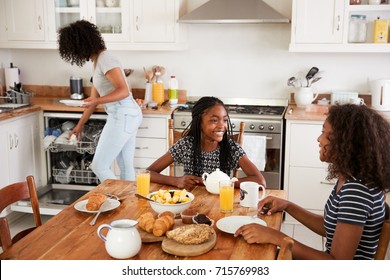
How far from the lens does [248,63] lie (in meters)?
3.96

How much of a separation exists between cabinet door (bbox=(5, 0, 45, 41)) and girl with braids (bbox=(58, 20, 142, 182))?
75 centimetres

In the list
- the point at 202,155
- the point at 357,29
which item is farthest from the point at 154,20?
the point at 202,155

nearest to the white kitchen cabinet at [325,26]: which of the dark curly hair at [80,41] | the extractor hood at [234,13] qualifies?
the extractor hood at [234,13]

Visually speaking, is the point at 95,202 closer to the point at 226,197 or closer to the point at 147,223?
the point at 147,223

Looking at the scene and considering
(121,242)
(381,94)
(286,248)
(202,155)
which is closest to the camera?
(286,248)

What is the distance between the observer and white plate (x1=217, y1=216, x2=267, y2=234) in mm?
1658

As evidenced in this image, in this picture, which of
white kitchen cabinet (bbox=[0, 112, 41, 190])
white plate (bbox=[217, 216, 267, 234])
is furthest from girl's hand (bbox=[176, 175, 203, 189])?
white kitchen cabinet (bbox=[0, 112, 41, 190])

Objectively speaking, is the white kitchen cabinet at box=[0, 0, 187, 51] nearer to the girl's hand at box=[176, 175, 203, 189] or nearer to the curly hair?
the girl's hand at box=[176, 175, 203, 189]

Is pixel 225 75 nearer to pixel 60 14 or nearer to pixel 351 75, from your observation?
pixel 351 75

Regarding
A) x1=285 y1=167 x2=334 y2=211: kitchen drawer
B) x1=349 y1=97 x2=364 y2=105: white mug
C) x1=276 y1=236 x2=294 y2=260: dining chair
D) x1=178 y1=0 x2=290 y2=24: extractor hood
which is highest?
x1=178 y1=0 x2=290 y2=24: extractor hood

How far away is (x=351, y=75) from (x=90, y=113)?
192 cm

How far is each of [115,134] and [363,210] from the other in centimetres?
204
